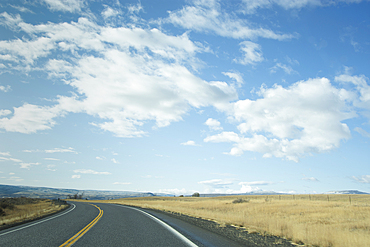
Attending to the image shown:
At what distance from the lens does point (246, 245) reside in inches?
300

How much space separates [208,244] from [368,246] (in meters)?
5.10

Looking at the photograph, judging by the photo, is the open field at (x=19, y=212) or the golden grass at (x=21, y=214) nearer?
the golden grass at (x=21, y=214)

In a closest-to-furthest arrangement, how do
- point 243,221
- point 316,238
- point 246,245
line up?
point 246,245 < point 316,238 < point 243,221

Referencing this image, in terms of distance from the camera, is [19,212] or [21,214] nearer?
[21,214]

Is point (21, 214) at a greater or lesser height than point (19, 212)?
greater

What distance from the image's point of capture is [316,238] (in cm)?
877

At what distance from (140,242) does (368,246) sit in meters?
7.28

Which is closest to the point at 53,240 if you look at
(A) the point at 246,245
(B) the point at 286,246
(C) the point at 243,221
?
(A) the point at 246,245

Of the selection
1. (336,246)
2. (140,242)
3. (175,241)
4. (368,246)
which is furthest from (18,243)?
(368,246)

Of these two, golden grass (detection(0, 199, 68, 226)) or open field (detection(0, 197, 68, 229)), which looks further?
open field (detection(0, 197, 68, 229))

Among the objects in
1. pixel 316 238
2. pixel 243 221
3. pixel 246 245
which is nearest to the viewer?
pixel 246 245

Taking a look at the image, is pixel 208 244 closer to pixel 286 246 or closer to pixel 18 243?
pixel 286 246

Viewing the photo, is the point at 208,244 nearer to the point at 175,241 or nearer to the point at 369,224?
the point at 175,241

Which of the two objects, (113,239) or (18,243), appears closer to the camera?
(18,243)
